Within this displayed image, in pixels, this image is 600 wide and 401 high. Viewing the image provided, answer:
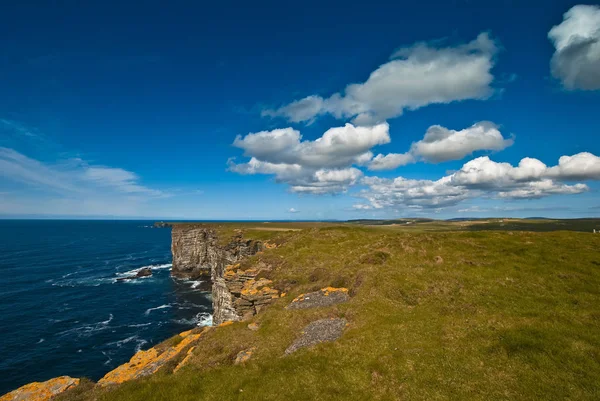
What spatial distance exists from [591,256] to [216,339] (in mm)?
39733

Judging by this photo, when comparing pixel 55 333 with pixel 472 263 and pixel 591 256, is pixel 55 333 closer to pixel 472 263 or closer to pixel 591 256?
pixel 472 263

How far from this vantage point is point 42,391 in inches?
862

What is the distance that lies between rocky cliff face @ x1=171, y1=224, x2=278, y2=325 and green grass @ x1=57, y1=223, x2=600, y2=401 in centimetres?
813

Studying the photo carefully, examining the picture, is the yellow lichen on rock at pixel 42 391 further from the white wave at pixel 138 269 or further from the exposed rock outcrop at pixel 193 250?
the white wave at pixel 138 269

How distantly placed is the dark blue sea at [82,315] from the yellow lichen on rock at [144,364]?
3009 cm

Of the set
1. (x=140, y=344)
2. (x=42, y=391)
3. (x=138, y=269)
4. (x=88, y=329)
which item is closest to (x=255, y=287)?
(x=42, y=391)

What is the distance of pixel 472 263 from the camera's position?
1328 inches

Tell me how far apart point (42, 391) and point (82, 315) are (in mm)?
61477

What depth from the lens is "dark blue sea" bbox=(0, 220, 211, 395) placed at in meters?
50.3

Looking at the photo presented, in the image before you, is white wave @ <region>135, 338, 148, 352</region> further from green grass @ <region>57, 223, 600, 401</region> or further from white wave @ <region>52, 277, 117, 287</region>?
white wave @ <region>52, 277, 117, 287</region>

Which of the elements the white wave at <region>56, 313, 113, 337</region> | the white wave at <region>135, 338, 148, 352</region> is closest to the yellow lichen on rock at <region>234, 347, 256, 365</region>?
the white wave at <region>135, 338, 148, 352</region>

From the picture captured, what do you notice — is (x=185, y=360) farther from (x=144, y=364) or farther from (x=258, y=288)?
(x=258, y=288)

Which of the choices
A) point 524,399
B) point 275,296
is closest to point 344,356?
point 524,399

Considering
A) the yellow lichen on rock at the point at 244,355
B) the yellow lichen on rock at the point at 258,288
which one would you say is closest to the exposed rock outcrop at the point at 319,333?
the yellow lichen on rock at the point at 244,355
